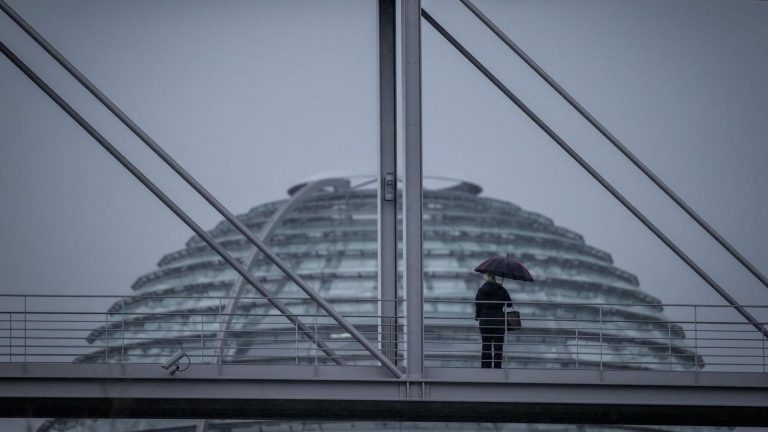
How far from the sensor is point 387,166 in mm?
15695

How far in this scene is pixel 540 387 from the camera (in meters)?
13.8

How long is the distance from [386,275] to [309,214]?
151ft

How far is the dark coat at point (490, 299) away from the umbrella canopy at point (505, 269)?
1.56 ft

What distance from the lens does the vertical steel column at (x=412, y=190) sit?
13617mm

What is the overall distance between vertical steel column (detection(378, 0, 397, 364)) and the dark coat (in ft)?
3.44

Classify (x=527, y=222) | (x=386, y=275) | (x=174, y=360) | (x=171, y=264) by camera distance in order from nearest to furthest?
(x=174, y=360) < (x=386, y=275) < (x=171, y=264) < (x=527, y=222)

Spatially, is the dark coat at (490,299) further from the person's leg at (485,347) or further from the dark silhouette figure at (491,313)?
the person's leg at (485,347)

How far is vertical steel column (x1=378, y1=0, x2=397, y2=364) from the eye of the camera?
51.0 feet

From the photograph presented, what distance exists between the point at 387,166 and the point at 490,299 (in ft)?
6.89

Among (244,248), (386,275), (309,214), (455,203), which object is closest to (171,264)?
(244,248)

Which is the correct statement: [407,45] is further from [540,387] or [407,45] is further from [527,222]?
[527,222]

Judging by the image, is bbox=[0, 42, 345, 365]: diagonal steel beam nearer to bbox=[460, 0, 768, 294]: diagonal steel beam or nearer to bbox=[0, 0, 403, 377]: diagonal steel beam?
bbox=[0, 0, 403, 377]: diagonal steel beam

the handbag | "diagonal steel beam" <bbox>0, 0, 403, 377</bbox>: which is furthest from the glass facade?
the handbag

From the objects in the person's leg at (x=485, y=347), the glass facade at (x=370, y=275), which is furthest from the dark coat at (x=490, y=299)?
the glass facade at (x=370, y=275)
